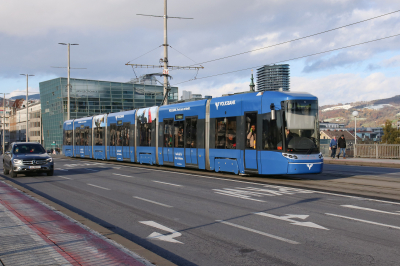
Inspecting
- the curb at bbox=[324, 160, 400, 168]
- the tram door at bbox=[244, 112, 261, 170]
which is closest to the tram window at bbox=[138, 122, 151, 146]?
the tram door at bbox=[244, 112, 261, 170]

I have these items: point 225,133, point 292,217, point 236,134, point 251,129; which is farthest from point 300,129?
point 292,217

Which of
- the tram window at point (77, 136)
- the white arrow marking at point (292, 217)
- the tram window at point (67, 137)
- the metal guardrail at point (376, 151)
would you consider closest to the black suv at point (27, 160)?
the white arrow marking at point (292, 217)

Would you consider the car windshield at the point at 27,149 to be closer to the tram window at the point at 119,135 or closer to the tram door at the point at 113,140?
the tram window at the point at 119,135

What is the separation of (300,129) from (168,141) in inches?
361

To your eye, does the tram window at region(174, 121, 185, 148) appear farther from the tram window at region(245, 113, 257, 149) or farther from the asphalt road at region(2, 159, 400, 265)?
the asphalt road at region(2, 159, 400, 265)

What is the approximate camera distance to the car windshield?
19984 millimetres

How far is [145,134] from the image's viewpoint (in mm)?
25266

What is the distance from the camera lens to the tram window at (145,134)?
24.8m

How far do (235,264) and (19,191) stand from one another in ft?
32.6

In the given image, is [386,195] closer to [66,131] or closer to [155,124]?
[155,124]

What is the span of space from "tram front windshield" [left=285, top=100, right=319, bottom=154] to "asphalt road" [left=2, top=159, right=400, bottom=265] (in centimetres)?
204

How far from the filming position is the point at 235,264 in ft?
18.4

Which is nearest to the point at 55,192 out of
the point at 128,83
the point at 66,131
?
the point at 66,131

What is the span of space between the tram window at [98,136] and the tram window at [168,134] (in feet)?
36.0
